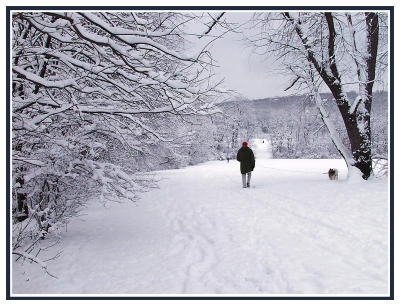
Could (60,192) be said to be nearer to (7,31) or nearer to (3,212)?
(3,212)

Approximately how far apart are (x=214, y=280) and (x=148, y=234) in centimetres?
270

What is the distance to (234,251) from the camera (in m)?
4.46

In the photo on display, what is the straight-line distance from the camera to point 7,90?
282 cm

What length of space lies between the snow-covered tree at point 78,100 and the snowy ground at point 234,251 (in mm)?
821

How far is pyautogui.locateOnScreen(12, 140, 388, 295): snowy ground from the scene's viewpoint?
3.34 meters

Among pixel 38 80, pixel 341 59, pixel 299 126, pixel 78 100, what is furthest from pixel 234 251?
pixel 299 126

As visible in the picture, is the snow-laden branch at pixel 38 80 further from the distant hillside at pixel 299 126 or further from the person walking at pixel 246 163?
the person walking at pixel 246 163

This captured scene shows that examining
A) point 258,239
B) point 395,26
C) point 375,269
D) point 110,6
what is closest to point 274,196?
point 258,239

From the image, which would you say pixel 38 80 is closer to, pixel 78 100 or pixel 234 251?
pixel 78 100

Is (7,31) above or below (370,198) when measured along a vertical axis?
above

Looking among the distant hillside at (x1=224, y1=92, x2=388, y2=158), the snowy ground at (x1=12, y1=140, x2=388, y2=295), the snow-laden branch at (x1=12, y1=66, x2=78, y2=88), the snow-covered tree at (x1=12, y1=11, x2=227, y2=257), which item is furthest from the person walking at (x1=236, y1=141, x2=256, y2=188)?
the snow-laden branch at (x1=12, y1=66, x2=78, y2=88)

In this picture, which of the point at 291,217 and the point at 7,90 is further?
the point at 291,217

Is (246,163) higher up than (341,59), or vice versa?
(341,59)

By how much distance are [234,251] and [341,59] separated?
6821 mm
